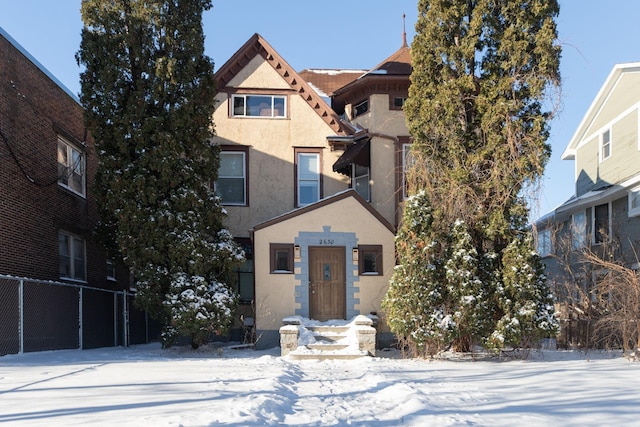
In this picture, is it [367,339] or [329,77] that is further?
[329,77]

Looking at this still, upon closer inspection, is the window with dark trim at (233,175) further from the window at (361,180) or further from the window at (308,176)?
the window at (361,180)

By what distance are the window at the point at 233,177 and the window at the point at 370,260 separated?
4274mm

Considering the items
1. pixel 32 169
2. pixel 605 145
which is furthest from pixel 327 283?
pixel 605 145

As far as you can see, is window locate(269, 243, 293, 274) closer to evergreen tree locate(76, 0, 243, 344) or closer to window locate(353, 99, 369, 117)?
evergreen tree locate(76, 0, 243, 344)

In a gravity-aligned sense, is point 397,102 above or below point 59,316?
above

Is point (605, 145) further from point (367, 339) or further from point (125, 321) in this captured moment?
point (125, 321)

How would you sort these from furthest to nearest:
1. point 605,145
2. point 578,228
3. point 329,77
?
point 329,77, point 578,228, point 605,145

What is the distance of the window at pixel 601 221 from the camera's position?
16312 millimetres

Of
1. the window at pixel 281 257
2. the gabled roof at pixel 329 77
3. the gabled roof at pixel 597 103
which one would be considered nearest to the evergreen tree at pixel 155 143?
the window at pixel 281 257

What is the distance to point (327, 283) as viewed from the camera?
13.2m

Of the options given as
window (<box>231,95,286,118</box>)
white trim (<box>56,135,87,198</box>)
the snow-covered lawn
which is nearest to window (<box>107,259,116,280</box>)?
white trim (<box>56,135,87,198</box>)

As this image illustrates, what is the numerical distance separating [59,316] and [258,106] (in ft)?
27.2

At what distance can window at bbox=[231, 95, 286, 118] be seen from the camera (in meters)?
15.5

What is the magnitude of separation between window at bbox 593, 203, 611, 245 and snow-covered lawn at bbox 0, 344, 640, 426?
7.84m
